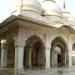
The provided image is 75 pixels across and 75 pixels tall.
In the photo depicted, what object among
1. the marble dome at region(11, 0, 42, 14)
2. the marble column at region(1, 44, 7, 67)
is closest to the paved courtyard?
the marble column at region(1, 44, 7, 67)

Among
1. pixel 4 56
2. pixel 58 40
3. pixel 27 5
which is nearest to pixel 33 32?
pixel 27 5

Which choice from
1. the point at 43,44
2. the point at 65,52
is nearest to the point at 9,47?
the point at 43,44

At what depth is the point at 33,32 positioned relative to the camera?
1197cm

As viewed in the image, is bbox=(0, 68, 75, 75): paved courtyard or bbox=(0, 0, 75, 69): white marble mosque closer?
bbox=(0, 68, 75, 75): paved courtyard

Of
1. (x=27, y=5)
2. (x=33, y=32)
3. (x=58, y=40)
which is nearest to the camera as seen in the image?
(x=33, y=32)

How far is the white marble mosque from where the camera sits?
1107 centimetres

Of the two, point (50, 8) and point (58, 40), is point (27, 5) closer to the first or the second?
point (50, 8)

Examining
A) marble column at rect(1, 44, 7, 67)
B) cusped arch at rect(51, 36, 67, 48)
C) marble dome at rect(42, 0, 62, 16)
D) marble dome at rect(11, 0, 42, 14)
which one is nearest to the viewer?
marble dome at rect(11, 0, 42, 14)

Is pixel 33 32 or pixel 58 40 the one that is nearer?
pixel 33 32

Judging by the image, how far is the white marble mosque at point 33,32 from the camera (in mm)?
11070

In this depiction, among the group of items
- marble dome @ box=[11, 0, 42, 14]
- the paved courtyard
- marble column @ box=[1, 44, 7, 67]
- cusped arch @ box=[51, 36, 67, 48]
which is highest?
marble dome @ box=[11, 0, 42, 14]

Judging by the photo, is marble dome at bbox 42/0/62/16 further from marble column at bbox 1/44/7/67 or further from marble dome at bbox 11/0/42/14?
marble column at bbox 1/44/7/67

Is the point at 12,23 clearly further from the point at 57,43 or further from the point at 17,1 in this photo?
the point at 57,43

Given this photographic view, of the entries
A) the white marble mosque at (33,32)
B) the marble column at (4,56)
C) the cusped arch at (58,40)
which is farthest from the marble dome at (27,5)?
the marble column at (4,56)
